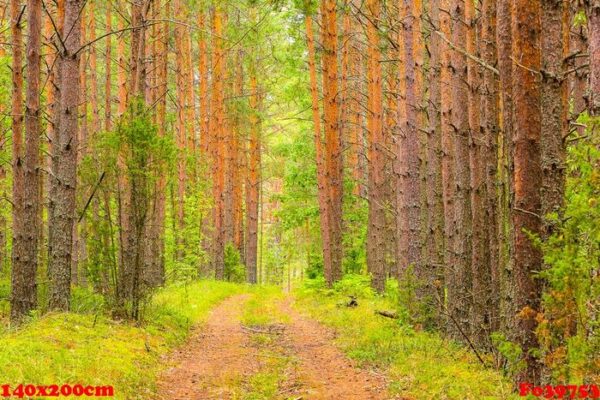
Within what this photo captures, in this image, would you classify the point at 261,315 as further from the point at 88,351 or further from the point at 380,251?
the point at 88,351

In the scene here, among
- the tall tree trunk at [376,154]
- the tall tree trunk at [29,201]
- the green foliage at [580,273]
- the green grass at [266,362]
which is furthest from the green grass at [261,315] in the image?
the green foliage at [580,273]

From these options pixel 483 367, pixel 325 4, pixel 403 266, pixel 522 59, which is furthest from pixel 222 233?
pixel 522 59

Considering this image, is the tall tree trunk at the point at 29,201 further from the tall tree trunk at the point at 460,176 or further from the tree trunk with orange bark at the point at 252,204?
the tree trunk with orange bark at the point at 252,204

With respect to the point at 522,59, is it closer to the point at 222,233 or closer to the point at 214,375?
the point at 214,375

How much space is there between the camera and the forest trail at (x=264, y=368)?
6.83m

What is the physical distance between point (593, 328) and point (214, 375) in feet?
16.3

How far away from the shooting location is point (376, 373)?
781cm

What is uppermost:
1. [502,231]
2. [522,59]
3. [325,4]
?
[325,4]

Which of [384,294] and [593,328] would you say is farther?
[384,294]

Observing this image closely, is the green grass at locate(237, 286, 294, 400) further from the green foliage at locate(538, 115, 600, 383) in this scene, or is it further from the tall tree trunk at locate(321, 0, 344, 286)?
the tall tree trunk at locate(321, 0, 344, 286)

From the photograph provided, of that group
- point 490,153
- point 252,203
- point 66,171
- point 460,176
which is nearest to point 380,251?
point 460,176

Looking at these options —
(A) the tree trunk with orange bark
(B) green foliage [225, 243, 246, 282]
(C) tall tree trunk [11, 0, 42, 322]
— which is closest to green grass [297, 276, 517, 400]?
(C) tall tree trunk [11, 0, 42, 322]

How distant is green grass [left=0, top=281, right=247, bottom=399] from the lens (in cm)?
571

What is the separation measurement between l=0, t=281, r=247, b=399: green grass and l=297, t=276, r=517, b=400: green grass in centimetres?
302
